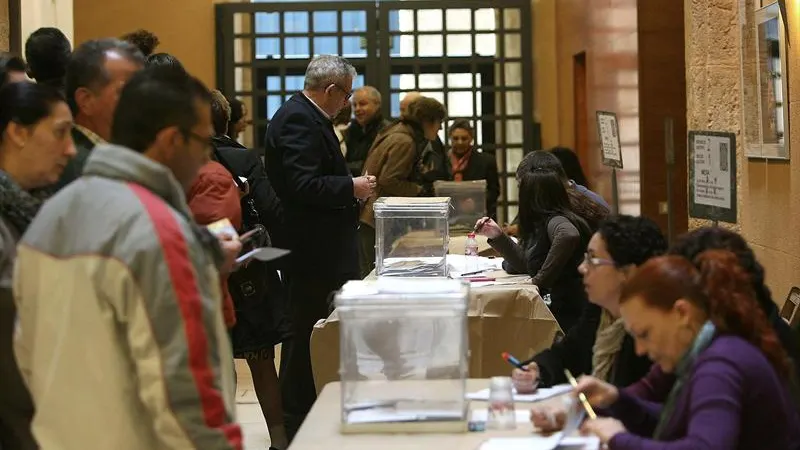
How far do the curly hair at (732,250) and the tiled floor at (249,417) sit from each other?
300cm

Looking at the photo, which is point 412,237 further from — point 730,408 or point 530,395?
point 730,408

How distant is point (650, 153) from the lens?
962 centimetres

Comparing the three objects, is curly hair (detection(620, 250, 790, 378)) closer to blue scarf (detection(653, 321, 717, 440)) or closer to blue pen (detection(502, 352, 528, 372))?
blue scarf (detection(653, 321, 717, 440))

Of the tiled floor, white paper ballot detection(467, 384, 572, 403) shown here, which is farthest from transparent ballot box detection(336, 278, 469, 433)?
the tiled floor

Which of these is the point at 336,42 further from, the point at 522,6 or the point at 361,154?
the point at 361,154

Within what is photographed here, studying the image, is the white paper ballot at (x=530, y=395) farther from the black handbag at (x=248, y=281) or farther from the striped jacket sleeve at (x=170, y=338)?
the black handbag at (x=248, y=281)

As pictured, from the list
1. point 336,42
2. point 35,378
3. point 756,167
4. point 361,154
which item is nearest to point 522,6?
point 336,42

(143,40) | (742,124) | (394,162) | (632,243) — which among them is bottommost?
(632,243)

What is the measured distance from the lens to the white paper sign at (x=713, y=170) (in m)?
5.31

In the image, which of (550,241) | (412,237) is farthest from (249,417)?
(550,241)

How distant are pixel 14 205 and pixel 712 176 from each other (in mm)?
3155

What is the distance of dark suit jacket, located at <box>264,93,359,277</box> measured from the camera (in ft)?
19.5

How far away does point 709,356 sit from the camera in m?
2.78

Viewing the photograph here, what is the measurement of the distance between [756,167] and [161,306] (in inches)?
189
